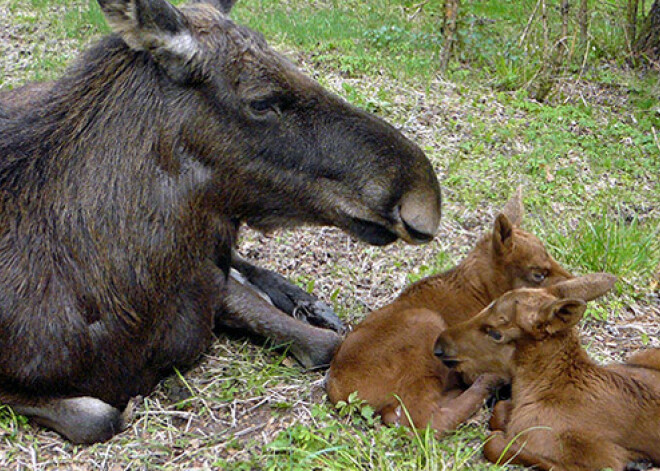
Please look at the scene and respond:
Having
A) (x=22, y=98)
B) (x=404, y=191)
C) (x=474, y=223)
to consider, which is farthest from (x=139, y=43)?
(x=474, y=223)

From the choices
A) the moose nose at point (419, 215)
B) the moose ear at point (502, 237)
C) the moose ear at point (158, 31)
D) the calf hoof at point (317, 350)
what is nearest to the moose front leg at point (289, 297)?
the calf hoof at point (317, 350)

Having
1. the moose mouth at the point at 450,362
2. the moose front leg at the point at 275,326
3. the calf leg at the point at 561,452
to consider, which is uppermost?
the moose mouth at the point at 450,362

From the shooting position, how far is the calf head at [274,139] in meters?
3.70

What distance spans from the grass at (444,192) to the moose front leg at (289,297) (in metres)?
0.20

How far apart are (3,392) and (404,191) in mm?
2102

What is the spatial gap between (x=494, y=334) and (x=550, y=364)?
0.29 meters

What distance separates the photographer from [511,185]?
6668 mm

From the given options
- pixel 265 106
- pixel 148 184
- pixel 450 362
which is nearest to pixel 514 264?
pixel 450 362

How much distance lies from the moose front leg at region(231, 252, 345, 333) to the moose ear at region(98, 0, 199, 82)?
5.64 feet

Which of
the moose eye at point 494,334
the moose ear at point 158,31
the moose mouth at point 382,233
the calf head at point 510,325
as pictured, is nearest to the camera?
the moose ear at point 158,31

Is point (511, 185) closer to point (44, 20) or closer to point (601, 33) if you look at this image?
point (601, 33)

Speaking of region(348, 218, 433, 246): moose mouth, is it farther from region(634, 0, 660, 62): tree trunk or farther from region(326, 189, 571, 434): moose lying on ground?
region(634, 0, 660, 62): tree trunk

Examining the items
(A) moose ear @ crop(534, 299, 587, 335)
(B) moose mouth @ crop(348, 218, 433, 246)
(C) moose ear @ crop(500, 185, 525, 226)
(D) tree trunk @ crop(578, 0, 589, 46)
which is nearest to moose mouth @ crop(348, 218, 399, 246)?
(B) moose mouth @ crop(348, 218, 433, 246)

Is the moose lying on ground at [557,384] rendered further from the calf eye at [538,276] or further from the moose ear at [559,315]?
the calf eye at [538,276]
